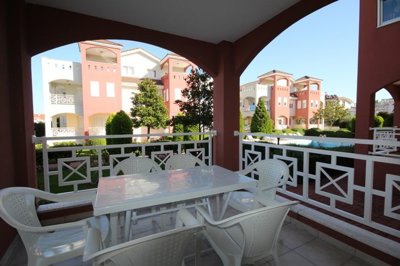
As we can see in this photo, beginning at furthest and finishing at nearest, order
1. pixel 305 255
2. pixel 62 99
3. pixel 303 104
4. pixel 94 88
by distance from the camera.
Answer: pixel 303 104 < pixel 94 88 < pixel 62 99 < pixel 305 255

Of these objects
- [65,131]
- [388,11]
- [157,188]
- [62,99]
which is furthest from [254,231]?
[65,131]

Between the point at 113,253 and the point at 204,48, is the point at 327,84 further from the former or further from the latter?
the point at 113,253

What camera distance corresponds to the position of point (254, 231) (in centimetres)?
121

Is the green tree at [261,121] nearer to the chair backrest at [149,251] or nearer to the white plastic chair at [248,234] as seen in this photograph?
the white plastic chair at [248,234]

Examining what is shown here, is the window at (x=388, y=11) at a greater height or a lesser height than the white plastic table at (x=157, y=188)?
greater

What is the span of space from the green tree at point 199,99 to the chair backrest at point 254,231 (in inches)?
179

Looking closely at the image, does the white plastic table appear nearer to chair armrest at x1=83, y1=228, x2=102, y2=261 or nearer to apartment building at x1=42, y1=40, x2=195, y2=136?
chair armrest at x1=83, y1=228, x2=102, y2=261

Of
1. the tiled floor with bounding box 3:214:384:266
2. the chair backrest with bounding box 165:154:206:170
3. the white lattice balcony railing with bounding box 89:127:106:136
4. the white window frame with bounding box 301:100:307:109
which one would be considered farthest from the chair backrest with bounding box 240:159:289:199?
the white window frame with bounding box 301:100:307:109

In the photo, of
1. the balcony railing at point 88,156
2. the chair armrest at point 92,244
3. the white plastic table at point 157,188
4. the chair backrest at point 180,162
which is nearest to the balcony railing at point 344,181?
the balcony railing at point 88,156

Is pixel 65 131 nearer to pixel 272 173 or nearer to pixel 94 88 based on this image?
pixel 94 88

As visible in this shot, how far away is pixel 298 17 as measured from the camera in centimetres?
280

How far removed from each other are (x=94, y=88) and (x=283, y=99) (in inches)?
707

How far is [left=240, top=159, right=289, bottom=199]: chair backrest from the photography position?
2.12m

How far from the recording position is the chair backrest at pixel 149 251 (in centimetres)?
80
